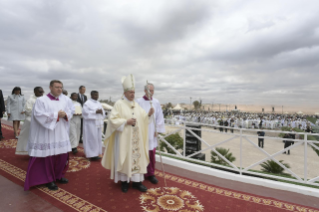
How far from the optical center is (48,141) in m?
3.63

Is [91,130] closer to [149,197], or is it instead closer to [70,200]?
[70,200]

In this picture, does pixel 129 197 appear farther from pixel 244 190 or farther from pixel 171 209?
pixel 244 190

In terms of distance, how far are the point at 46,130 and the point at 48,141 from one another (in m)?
0.22

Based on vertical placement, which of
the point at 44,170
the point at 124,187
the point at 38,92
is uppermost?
the point at 38,92

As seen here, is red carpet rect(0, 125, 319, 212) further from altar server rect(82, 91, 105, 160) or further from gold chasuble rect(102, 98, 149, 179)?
altar server rect(82, 91, 105, 160)

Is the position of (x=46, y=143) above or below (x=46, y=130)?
below

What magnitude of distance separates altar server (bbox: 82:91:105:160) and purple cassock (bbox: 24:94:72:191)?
1.73 m

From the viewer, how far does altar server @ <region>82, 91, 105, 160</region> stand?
5645 millimetres

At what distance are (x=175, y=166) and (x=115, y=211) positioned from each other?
104 inches

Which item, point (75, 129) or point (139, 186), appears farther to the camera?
point (75, 129)

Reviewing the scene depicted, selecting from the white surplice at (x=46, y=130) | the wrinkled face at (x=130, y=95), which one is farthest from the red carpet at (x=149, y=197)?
the wrinkled face at (x=130, y=95)

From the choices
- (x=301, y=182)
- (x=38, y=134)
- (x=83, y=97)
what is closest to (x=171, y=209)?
(x=38, y=134)

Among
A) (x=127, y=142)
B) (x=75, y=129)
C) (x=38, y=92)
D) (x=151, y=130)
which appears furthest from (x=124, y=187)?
(x=75, y=129)

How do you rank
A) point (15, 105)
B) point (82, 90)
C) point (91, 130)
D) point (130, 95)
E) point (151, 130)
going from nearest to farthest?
point (130, 95) → point (151, 130) → point (91, 130) → point (82, 90) → point (15, 105)
